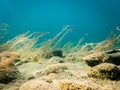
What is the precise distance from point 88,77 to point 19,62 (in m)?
3.61

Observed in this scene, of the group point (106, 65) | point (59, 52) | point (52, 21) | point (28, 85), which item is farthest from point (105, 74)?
point (52, 21)

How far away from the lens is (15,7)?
214 ft

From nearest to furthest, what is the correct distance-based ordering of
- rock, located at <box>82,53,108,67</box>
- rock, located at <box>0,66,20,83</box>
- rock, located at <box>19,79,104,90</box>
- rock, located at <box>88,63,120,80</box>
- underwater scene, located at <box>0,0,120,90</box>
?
rock, located at <box>19,79,104,90</box> < underwater scene, located at <box>0,0,120,90</box> < rock, located at <box>88,63,120,80</box> < rock, located at <box>0,66,20,83</box> < rock, located at <box>82,53,108,67</box>

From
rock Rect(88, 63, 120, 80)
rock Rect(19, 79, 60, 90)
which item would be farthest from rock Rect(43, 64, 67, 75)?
rock Rect(19, 79, 60, 90)

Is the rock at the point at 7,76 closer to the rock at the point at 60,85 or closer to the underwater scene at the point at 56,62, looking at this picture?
the underwater scene at the point at 56,62

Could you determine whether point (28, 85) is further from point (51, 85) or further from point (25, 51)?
point (25, 51)

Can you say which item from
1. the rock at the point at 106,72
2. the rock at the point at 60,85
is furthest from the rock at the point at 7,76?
the rock at the point at 106,72

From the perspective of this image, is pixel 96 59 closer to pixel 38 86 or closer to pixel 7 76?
pixel 7 76

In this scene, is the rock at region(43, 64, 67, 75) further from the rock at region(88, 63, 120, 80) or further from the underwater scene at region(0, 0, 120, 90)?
the rock at region(88, 63, 120, 80)

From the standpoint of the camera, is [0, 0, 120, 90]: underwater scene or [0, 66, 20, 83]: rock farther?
[0, 66, 20, 83]: rock

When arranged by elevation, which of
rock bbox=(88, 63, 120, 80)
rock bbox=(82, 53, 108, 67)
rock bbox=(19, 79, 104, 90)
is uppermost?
rock bbox=(82, 53, 108, 67)

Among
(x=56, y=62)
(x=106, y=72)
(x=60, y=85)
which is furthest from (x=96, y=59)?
(x=60, y=85)

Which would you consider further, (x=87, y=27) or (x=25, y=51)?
(x=87, y=27)

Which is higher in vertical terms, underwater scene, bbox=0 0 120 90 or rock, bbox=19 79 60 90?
underwater scene, bbox=0 0 120 90
